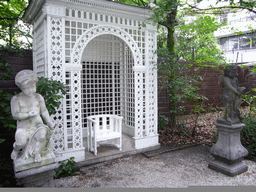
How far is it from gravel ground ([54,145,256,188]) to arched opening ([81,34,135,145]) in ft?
5.30

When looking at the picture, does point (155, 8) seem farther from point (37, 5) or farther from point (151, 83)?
point (37, 5)

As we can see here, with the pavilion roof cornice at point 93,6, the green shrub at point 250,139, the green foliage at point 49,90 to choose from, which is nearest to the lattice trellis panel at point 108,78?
the pavilion roof cornice at point 93,6

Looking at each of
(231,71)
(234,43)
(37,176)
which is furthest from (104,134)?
(234,43)

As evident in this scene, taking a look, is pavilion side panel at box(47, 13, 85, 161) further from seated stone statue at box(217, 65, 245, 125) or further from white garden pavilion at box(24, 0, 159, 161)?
seated stone statue at box(217, 65, 245, 125)

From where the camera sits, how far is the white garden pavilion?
12.5 ft

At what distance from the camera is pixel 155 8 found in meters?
4.18

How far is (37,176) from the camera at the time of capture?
2.58 meters

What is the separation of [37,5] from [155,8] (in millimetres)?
2399

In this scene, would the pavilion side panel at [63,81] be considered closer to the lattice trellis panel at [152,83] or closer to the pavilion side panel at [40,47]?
the pavilion side panel at [40,47]

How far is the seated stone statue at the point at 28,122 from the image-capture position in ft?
8.18

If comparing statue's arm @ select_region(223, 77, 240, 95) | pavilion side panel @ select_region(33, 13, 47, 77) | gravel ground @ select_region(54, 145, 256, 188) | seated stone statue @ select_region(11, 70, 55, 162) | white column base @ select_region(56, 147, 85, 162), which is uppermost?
pavilion side panel @ select_region(33, 13, 47, 77)

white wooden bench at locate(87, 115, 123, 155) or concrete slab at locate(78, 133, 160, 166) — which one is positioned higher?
white wooden bench at locate(87, 115, 123, 155)

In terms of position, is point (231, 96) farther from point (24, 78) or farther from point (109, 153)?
A: point (24, 78)

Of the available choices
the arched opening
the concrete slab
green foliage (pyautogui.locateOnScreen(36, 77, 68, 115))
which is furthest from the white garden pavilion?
green foliage (pyautogui.locateOnScreen(36, 77, 68, 115))
